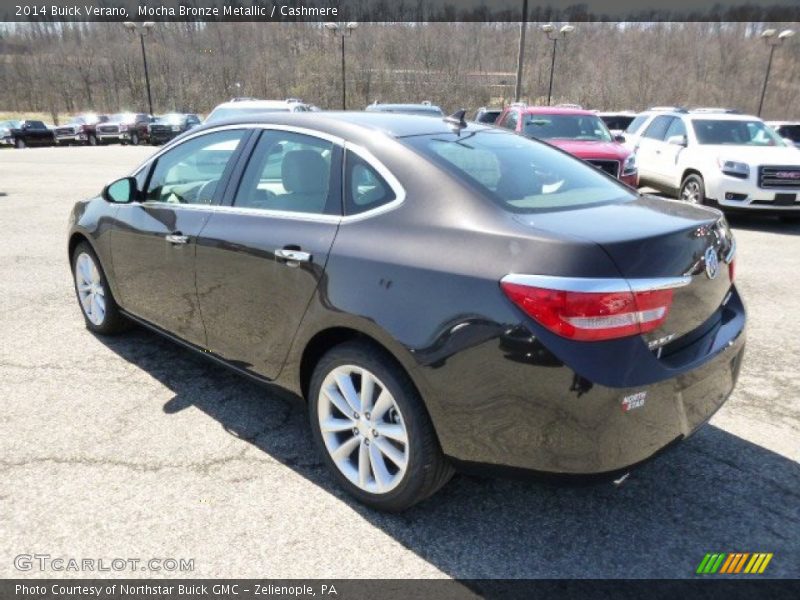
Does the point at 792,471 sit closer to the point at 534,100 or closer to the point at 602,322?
the point at 602,322

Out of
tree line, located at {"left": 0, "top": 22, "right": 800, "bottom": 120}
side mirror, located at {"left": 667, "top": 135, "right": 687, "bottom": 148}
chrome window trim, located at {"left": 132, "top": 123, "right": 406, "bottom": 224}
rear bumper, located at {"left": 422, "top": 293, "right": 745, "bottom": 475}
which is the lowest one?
rear bumper, located at {"left": 422, "top": 293, "right": 745, "bottom": 475}

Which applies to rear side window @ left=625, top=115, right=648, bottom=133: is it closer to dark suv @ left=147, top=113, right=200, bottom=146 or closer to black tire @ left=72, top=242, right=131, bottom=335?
black tire @ left=72, top=242, right=131, bottom=335

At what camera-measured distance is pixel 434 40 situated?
8738 centimetres

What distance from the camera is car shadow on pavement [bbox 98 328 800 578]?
2.35 metres

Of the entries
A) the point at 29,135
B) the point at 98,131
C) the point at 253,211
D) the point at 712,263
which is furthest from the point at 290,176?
the point at 98,131

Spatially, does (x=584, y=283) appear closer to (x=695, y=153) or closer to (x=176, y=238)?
(x=176, y=238)

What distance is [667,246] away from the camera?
7.25ft

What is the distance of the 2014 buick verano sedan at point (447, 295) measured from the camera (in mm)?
2025

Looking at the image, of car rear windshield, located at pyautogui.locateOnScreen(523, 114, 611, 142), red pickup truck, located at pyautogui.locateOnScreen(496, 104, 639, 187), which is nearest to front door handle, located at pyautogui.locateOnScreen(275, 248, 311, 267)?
red pickup truck, located at pyautogui.locateOnScreen(496, 104, 639, 187)

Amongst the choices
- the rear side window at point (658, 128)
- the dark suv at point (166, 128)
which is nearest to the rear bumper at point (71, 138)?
the dark suv at point (166, 128)

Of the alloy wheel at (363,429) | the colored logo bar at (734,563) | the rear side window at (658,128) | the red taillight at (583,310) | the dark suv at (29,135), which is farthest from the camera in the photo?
the dark suv at (29,135)

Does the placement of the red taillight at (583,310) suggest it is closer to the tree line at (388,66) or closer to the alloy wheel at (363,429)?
the alloy wheel at (363,429)

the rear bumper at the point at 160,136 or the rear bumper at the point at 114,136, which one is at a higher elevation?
the rear bumper at the point at 160,136

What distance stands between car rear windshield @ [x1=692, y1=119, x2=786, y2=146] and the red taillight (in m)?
9.78
